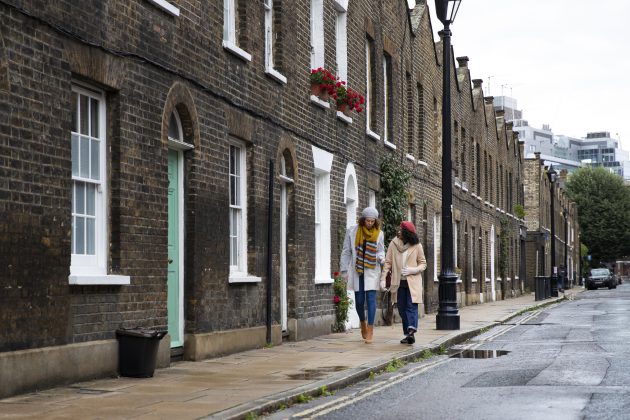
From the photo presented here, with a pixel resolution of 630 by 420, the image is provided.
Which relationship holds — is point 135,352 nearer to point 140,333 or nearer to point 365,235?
point 140,333

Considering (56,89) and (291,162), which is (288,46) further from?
(56,89)

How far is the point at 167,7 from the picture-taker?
38.8ft

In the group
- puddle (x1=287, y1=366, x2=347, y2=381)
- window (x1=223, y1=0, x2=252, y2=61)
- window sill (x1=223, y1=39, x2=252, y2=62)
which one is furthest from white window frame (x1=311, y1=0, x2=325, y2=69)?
puddle (x1=287, y1=366, x2=347, y2=381)

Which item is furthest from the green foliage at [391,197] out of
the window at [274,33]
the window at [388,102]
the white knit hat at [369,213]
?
the white knit hat at [369,213]

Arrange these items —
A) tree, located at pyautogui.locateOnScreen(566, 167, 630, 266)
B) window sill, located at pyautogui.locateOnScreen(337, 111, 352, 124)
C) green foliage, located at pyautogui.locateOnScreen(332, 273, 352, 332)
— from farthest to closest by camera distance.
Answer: tree, located at pyautogui.locateOnScreen(566, 167, 630, 266) → window sill, located at pyautogui.locateOnScreen(337, 111, 352, 124) → green foliage, located at pyautogui.locateOnScreen(332, 273, 352, 332)

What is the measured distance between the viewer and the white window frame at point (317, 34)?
1830cm

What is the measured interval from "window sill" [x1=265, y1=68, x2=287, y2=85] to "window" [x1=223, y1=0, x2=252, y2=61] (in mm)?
836

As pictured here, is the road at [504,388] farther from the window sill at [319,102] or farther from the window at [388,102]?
the window at [388,102]

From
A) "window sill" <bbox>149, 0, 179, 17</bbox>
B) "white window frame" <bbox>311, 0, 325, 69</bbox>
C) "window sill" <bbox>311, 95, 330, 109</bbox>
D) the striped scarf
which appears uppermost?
"white window frame" <bbox>311, 0, 325, 69</bbox>

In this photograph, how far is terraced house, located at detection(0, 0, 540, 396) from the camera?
905 cm

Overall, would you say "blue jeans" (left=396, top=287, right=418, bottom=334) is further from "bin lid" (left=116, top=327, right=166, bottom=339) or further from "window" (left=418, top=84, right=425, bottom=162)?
"window" (left=418, top=84, right=425, bottom=162)

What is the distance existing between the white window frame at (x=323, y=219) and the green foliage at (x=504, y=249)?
Answer: 2776 cm

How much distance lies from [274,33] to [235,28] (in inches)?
65.8

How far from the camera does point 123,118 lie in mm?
10812
